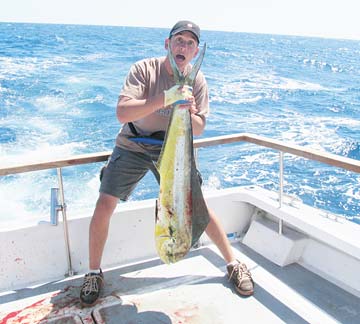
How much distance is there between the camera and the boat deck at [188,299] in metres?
2.50

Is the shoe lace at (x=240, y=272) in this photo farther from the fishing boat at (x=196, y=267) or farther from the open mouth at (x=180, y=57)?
the open mouth at (x=180, y=57)

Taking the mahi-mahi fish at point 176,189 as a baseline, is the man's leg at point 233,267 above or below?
below

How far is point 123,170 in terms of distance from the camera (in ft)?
8.76

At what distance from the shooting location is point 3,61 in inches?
899

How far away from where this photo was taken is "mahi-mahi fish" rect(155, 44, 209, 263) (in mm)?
2115

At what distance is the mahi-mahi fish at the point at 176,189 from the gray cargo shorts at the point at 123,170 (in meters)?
0.49

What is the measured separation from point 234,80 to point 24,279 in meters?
20.6

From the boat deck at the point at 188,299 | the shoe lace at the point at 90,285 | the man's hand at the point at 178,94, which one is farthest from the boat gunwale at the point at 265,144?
the man's hand at the point at 178,94

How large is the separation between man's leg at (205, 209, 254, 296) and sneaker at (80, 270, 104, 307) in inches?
29.0

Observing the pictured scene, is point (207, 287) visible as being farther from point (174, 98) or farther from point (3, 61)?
point (3, 61)

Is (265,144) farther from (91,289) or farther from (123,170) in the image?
(91,289)

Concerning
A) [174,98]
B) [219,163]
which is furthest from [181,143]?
[219,163]

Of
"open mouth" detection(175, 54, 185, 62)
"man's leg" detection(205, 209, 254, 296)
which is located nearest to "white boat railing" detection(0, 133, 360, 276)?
"man's leg" detection(205, 209, 254, 296)

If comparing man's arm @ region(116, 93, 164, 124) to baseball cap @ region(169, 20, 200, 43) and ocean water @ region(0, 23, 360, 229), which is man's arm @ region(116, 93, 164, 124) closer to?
baseball cap @ region(169, 20, 200, 43)
